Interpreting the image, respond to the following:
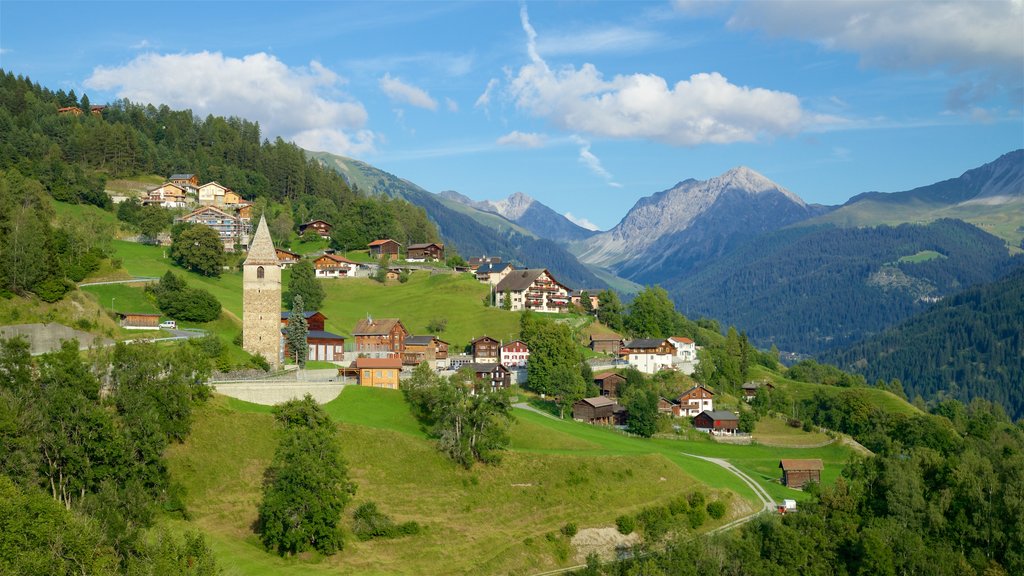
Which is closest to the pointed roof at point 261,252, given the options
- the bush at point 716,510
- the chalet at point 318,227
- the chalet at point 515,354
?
the chalet at point 515,354

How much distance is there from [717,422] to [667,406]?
222 inches

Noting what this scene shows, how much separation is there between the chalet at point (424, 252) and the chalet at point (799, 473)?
3102 inches

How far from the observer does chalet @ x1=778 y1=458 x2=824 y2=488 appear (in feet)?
267

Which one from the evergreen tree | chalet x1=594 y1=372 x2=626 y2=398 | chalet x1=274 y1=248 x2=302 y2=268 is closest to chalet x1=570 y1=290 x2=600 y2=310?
chalet x1=594 y1=372 x2=626 y2=398

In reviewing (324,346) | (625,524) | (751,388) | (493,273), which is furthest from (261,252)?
(751,388)

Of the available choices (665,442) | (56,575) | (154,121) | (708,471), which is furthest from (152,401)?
(154,121)

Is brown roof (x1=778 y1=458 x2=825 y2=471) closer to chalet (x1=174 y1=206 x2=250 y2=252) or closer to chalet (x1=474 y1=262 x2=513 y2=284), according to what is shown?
chalet (x1=474 y1=262 x2=513 y2=284)

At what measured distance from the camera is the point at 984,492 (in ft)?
218

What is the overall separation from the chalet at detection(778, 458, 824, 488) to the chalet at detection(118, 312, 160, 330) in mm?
55649

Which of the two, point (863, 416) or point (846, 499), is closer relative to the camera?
point (846, 499)

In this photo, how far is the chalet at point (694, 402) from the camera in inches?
4067

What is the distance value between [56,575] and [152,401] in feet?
58.5

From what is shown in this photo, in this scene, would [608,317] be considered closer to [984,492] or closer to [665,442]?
[665,442]

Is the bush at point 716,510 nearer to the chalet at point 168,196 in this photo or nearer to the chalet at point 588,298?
the chalet at point 588,298
